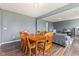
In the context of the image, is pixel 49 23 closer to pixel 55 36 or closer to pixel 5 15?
pixel 55 36

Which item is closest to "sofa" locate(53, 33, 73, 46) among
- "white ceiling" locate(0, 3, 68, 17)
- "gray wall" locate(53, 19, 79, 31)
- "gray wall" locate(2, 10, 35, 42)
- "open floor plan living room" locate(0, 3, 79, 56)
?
"open floor plan living room" locate(0, 3, 79, 56)

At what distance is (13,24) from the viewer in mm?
4258

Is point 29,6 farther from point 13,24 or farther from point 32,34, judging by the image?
point 13,24

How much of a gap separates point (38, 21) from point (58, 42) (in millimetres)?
2859

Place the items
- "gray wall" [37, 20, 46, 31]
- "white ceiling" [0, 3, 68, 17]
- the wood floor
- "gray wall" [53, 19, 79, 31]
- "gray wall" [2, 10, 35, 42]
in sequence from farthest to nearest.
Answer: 1. "gray wall" [53, 19, 79, 31]
2. "gray wall" [37, 20, 46, 31]
3. "gray wall" [2, 10, 35, 42]
4. "white ceiling" [0, 3, 68, 17]
5. the wood floor

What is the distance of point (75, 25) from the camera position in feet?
24.0

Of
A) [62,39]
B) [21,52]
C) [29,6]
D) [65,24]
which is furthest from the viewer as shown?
[65,24]

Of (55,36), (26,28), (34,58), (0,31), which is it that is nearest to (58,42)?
(55,36)

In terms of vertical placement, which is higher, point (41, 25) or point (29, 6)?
point (29, 6)

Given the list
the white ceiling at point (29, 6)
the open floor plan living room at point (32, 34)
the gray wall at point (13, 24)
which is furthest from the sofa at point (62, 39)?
the gray wall at point (13, 24)

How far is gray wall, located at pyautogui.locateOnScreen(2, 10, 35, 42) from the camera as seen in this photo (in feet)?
→ 12.6

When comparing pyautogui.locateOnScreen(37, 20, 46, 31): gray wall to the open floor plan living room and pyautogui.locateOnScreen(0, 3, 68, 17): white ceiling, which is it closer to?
the open floor plan living room

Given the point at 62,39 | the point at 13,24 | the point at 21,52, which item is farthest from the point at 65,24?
the point at 21,52

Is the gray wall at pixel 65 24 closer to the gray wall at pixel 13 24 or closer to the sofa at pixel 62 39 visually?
the gray wall at pixel 13 24
